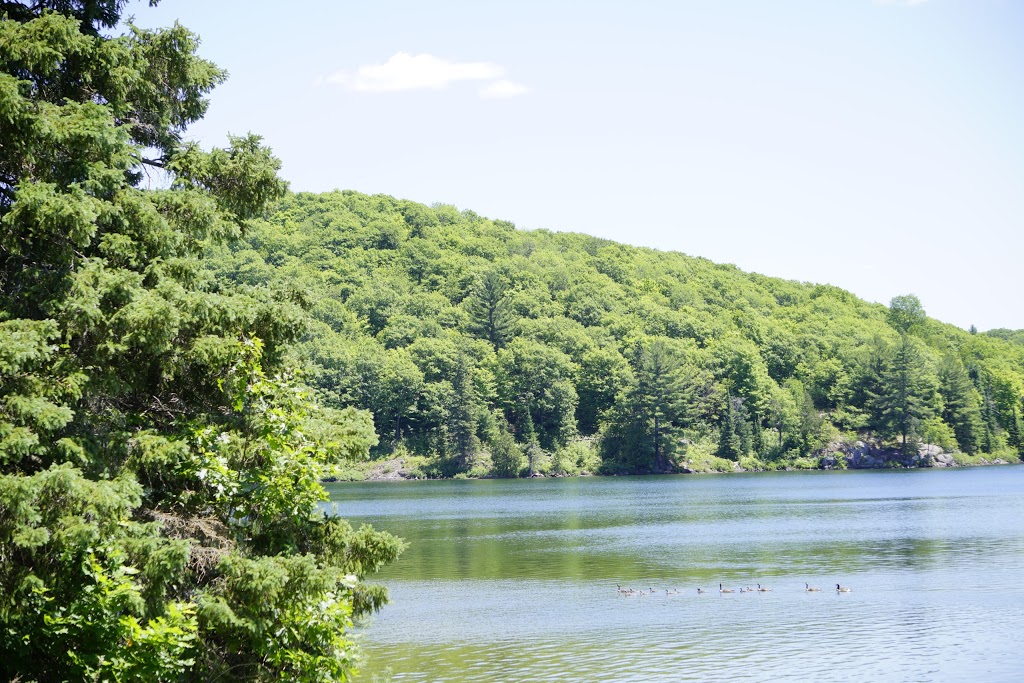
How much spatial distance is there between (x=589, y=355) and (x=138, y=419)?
113 metres

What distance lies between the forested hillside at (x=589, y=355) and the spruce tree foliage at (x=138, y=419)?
9369 centimetres

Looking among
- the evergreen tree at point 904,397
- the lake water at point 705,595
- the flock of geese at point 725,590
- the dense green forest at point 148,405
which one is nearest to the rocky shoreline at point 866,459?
the evergreen tree at point 904,397

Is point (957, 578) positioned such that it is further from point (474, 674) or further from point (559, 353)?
point (559, 353)

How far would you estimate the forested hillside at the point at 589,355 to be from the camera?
11294cm

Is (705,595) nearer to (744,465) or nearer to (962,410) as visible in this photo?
(744,465)

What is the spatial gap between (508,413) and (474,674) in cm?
9682

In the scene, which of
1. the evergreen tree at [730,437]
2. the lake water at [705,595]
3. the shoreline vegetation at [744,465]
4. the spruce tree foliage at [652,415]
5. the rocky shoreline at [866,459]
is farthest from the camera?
the evergreen tree at [730,437]

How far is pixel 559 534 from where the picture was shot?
51.0 m

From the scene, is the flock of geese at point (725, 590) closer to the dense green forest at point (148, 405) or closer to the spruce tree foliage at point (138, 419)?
the dense green forest at point (148, 405)

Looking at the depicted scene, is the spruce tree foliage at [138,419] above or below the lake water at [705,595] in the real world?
above

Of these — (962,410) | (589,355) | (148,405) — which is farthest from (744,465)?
(148,405)

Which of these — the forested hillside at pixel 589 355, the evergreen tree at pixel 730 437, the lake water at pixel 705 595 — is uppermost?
the forested hillside at pixel 589 355

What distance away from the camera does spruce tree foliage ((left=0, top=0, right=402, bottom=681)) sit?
39.3ft

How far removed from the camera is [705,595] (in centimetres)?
3297
